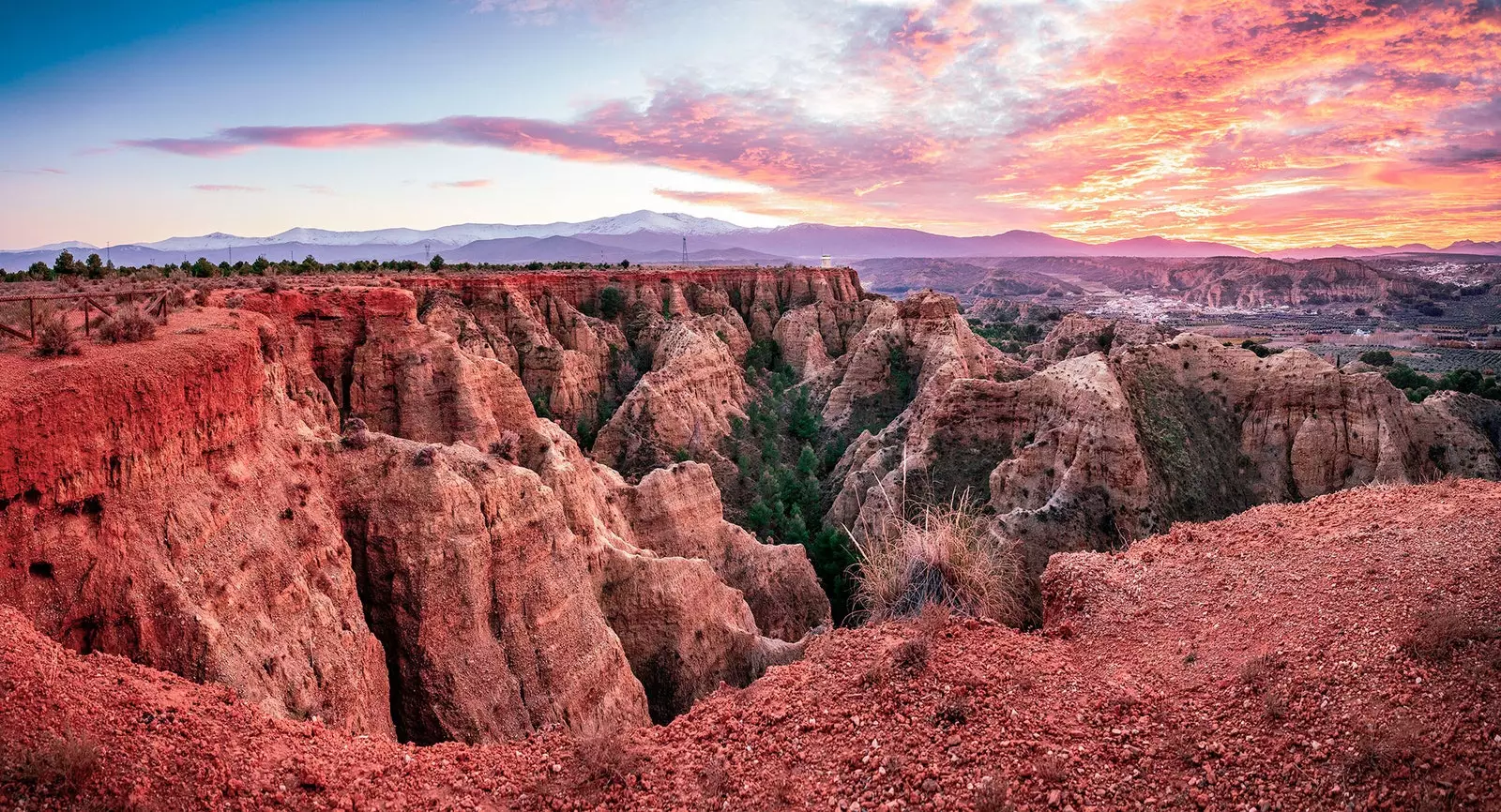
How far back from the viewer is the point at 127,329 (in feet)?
36.0

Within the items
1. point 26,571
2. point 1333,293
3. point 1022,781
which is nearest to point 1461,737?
point 1022,781

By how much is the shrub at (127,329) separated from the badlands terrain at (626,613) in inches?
13.2

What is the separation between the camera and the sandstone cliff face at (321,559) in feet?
27.5

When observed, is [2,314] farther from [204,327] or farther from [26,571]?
[26,571]

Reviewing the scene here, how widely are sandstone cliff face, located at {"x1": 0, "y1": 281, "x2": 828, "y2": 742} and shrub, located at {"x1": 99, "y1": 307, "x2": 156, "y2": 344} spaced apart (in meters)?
0.40

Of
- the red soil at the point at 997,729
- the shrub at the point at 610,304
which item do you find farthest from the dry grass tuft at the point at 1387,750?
the shrub at the point at 610,304

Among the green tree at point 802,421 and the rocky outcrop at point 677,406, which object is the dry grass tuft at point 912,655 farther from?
the green tree at point 802,421

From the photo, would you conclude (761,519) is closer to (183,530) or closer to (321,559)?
(321,559)

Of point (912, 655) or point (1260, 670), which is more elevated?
point (1260, 670)

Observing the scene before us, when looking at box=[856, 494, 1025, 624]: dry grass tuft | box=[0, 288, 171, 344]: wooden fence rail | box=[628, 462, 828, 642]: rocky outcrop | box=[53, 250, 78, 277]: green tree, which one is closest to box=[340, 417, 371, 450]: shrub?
box=[0, 288, 171, 344]: wooden fence rail

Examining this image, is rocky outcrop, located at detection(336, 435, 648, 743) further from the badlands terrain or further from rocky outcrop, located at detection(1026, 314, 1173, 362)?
rocky outcrop, located at detection(1026, 314, 1173, 362)

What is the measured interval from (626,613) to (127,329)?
10.5 metres

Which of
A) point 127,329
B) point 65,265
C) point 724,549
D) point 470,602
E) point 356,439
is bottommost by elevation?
point 724,549

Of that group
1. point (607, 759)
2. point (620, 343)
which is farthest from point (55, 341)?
point (620, 343)
